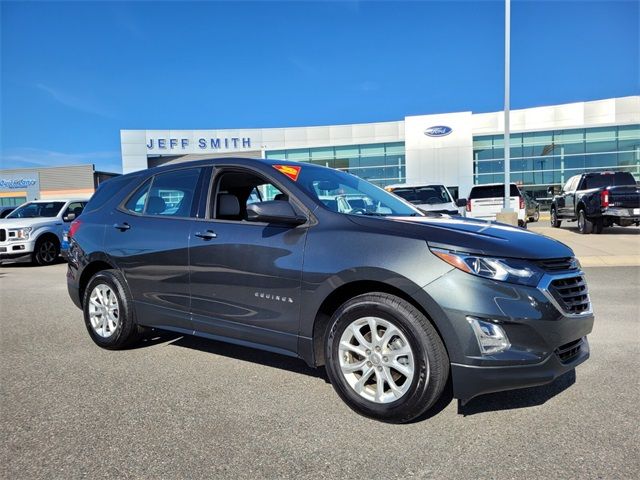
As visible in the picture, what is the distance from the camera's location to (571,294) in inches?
123

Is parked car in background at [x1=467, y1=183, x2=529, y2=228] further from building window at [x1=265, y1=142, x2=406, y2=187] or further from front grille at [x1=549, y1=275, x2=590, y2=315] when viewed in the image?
building window at [x1=265, y1=142, x2=406, y2=187]

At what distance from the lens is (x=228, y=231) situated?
396cm

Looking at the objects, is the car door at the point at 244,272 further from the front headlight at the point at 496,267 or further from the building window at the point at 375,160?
the building window at the point at 375,160

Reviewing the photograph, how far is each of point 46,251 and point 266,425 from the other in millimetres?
12648

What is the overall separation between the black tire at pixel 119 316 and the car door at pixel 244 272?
0.93 meters

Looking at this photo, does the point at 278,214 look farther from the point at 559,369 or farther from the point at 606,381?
the point at 606,381

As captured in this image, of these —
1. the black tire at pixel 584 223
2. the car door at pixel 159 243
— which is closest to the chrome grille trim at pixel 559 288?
the car door at pixel 159 243

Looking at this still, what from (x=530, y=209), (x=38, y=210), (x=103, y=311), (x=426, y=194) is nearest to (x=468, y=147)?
(x=530, y=209)

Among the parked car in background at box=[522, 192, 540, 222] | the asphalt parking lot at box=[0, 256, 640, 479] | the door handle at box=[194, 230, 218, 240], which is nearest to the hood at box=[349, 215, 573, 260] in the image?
the asphalt parking lot at box=[0, 256, 640, 479]

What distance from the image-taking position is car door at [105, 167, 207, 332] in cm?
427

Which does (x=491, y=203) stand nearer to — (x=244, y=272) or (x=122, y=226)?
(x=122, y=226)

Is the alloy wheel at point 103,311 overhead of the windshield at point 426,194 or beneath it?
beneath

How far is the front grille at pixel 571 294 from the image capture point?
9.93ft

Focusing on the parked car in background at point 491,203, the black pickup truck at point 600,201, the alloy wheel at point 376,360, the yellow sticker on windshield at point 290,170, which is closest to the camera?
the alloy wheel at point 376,360
